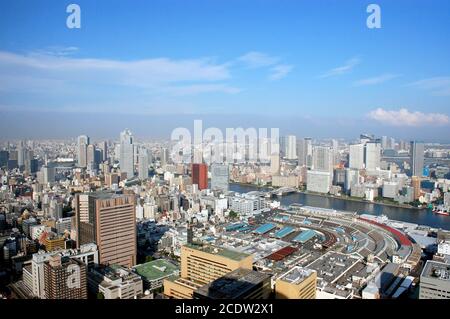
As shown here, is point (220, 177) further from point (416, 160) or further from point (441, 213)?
point (416, 160)

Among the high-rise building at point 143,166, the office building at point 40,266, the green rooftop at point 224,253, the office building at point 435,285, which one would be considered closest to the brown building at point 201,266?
the green rooftop at point 224,253

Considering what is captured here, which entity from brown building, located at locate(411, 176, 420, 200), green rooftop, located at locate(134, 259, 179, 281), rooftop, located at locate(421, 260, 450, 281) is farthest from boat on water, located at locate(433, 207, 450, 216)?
green rooftop, located at locate(134, 259, 179, 281)

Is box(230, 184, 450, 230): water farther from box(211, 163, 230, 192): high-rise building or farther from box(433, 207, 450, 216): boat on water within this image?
box(211, 163, 230, 192): high-rise building

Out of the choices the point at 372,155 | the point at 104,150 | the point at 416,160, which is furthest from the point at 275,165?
the point at 104,150

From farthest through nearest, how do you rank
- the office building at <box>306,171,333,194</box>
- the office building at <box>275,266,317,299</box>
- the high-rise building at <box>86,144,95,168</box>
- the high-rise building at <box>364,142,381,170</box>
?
1. the high-rise building at <box>364,142,381,170</box>
2. the office building at <box>306,171,333,194</box>
3. the high-rise building at <box>86,144,95,168</box>
4. the office building at <box>275,266,317,299</box>

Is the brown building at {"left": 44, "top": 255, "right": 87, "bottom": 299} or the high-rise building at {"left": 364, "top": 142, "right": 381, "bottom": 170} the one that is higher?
the high-rise building at {"left": 364, "top": 142, "right": 381, "bottom": 170}

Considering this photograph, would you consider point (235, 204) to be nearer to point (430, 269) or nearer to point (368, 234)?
point (368, 234)
